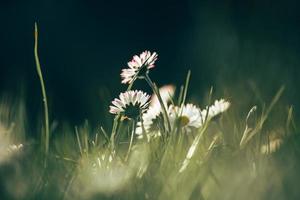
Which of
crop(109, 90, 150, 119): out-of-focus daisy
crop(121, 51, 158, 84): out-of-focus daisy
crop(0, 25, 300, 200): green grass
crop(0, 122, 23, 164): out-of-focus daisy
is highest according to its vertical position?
crop(121, 51, 158, 84): out-of-focus daisy

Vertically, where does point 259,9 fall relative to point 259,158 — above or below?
above

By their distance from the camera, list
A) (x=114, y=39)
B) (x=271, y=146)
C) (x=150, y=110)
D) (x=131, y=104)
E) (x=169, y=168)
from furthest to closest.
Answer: (x=114, y=39)
(x=150, y=110)
(x=131, y=104)
(x=271, y=146)
(x=169, y=168)

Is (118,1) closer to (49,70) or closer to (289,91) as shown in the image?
(49,70)

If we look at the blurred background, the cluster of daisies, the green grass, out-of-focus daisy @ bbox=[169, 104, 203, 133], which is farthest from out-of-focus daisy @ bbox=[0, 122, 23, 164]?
the blurred background

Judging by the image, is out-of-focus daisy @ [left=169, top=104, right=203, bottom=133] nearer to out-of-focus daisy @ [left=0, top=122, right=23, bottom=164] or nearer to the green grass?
the green grass

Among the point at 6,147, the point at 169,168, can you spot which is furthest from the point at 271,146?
the point at 6,147

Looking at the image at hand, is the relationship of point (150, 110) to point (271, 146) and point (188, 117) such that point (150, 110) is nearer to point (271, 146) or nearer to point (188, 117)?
point (188, 117)

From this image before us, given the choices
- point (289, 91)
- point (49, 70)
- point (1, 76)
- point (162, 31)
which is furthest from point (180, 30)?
point (289, 91)
